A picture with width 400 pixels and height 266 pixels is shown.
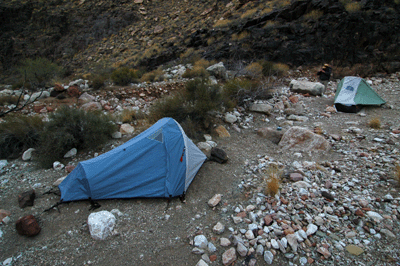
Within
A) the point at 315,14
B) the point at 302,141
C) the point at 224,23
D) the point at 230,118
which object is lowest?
the point at 230,118

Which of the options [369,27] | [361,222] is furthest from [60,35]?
[361,222]

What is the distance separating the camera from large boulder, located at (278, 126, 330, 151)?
4535 mm

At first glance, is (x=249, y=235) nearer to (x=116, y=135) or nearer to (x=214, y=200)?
(x=214, y=200)

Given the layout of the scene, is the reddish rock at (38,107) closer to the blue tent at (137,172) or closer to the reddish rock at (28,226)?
the blue tent at (137,172)

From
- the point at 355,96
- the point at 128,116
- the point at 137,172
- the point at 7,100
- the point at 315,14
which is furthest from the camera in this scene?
the point at 315,14

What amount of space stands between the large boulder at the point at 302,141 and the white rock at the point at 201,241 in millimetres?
3115

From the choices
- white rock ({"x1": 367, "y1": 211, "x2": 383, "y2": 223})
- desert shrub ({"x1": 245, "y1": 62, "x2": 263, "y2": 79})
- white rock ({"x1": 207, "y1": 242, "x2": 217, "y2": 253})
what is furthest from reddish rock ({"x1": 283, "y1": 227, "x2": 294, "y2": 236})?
desert shrub ({"x1": 245, "y1": 62, "x2": 263, "y2": 79})

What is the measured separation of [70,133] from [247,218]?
15.3 ft

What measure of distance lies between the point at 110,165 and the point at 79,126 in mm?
2480

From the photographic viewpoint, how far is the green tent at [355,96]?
6613mm

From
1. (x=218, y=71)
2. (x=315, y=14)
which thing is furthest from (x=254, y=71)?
(x=315, y=14)

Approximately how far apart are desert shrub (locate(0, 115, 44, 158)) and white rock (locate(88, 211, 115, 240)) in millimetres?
3504

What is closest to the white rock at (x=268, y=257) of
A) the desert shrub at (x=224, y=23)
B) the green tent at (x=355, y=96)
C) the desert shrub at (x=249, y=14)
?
the green tent at (x=355, y=96)

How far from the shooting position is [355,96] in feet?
22.4
